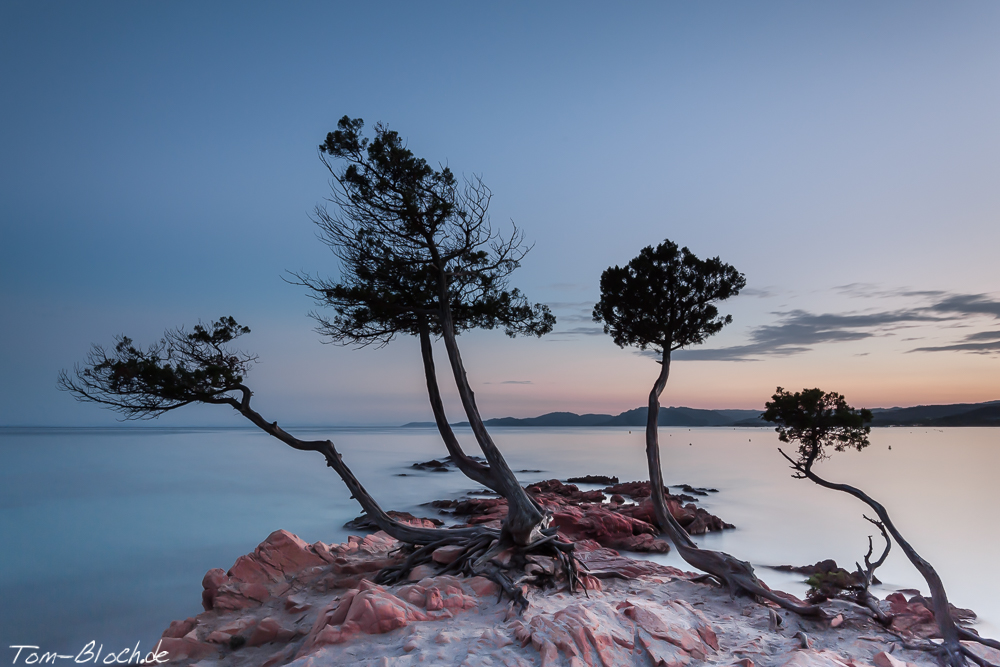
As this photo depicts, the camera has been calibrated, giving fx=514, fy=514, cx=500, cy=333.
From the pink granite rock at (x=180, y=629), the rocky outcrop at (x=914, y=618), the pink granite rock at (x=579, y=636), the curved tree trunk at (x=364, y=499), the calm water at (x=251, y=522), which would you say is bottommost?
the calm water at (x=251, y=522)

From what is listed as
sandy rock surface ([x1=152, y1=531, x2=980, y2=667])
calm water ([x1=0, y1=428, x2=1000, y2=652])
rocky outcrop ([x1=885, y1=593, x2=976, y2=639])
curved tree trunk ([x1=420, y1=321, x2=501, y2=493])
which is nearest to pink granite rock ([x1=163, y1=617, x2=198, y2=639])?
sandy rock surface ([x1=152, y1=531, x2=980, y2=667])

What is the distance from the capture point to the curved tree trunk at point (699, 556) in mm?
7633

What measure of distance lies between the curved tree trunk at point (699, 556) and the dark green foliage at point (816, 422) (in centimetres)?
189

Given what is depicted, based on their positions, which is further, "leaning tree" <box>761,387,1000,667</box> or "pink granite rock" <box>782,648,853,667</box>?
"leaning tree" <box>761,387,1000,667</box>

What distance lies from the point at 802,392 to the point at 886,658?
4.06 metres

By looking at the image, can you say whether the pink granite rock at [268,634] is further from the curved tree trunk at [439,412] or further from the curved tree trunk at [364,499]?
the curved tree trunk at [439,412]

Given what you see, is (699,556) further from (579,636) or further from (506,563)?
(579,636)

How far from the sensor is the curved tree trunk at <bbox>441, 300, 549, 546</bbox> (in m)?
8.01

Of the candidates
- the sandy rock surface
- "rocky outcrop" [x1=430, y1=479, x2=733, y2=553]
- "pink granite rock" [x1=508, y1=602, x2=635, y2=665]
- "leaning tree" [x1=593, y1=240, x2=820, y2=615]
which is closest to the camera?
"pink granite rock" [x1=508, y1=602, x2=635, y2=665]

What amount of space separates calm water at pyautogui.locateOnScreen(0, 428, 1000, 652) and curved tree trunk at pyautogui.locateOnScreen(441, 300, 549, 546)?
5896 millimetres

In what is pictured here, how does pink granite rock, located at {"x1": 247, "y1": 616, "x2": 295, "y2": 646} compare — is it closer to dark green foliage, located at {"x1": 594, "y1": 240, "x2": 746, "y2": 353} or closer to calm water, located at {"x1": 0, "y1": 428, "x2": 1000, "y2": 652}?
calm water, located at {"x1": 0, "y1": 428, "x2": 1000, "y2": 652}

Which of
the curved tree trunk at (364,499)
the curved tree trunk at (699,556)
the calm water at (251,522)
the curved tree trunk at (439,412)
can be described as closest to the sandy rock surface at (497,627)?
the curved tree trunk at (699,556)

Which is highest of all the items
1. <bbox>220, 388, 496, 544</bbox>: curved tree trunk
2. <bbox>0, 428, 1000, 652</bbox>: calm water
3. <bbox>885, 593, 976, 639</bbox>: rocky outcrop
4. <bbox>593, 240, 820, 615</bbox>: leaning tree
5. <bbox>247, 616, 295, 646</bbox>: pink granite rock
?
<bbox>593, 240, 820, 615</bbox>: leaning tree

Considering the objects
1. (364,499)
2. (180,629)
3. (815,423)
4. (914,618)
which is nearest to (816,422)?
(815,423)
